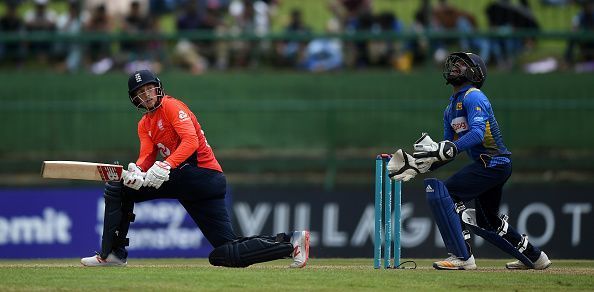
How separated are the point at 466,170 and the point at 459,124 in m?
0.45

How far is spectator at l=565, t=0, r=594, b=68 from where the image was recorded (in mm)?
20344

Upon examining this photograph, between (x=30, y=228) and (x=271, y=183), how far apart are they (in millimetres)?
3687

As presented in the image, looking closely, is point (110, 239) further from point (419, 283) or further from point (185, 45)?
point (185, 45)

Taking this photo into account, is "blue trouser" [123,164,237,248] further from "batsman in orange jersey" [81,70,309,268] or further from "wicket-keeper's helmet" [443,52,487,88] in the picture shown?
"wicket-keeper's helmet" [443,52,487,88]

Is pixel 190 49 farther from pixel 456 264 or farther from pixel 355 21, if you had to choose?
pixel 456 264

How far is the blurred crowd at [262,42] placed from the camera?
66.7ft

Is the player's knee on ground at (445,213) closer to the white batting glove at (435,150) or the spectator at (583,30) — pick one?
the white batting glove at (435,150)

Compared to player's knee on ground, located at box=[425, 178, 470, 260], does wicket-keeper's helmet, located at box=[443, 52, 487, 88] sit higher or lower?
higher

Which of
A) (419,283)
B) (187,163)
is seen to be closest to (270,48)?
(187,163)

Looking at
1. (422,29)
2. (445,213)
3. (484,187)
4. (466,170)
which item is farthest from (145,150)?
(422,29)

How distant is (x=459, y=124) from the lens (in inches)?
447

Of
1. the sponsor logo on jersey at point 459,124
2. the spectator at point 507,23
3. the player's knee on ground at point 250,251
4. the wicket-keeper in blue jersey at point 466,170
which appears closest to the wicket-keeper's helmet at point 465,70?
the wicket-keeper in blue jersey at point 466,170

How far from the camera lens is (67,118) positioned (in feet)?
62.1

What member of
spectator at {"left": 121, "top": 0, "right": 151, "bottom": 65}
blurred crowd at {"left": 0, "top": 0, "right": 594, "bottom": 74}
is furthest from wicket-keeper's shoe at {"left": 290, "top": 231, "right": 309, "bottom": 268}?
spectator at {"left": 121, "top": 0, "right": 151, "bottom": 65}
